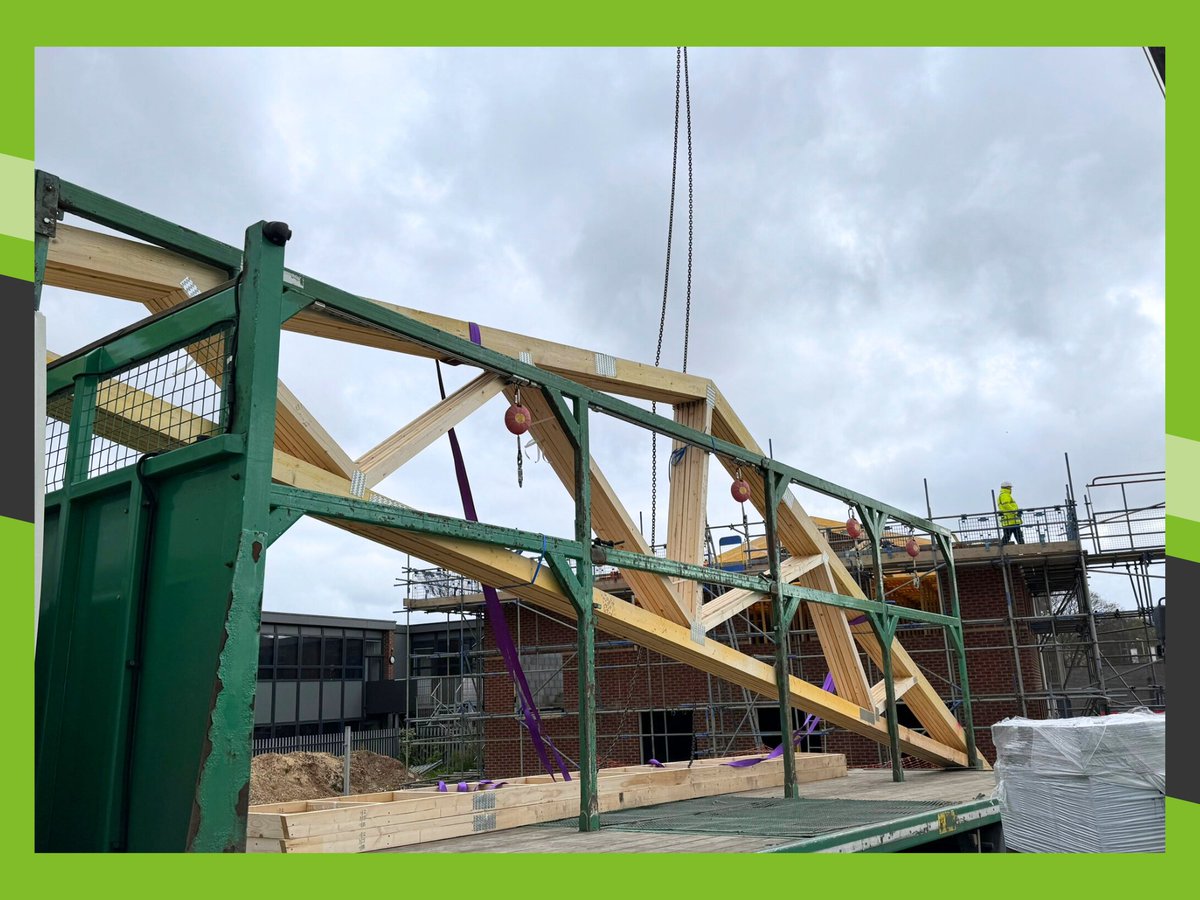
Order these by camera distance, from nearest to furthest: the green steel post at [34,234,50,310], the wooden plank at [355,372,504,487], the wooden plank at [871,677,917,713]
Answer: the green steel post at [34,234,50,310] → the wooden plank at [355,372,504,487] → the wooden plank at [871,677,917,713]

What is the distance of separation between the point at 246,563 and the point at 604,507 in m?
4.30

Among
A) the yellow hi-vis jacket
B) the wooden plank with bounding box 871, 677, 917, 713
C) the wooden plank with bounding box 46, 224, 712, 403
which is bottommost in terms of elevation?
the wooden plank with bounding box 871, 677, 917, 713

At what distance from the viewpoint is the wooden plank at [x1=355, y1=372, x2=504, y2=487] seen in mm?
6289

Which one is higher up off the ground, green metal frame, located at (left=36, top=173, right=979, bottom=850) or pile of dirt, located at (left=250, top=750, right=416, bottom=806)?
green metal frame, located at (left=36, top=173, right=979, bottom=850)

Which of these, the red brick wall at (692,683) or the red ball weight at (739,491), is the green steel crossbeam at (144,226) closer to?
the red ball weight at (739,491)

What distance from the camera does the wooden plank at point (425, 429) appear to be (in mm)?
6289

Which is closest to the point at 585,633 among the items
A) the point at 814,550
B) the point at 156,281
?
the point at 156,281

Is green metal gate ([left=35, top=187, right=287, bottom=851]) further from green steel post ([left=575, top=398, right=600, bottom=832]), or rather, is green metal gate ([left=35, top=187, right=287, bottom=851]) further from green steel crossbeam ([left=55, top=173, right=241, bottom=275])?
green steel post ([left=575, top=398, right=600, bottom=832])

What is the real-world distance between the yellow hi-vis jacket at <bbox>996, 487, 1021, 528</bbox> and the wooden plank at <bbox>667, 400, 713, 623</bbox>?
1387 cm

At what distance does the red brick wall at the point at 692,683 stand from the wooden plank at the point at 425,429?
14.7 metres

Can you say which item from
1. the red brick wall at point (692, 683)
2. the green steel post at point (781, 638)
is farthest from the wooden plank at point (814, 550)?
the red brick wall at point (692, 683)

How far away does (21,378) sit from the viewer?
132 inches

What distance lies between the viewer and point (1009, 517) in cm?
2172

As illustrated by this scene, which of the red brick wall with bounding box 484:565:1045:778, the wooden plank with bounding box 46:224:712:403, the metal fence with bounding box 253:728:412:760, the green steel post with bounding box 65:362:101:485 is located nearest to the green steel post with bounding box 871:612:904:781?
the wooden plank with bounding box 46:224:712:403
